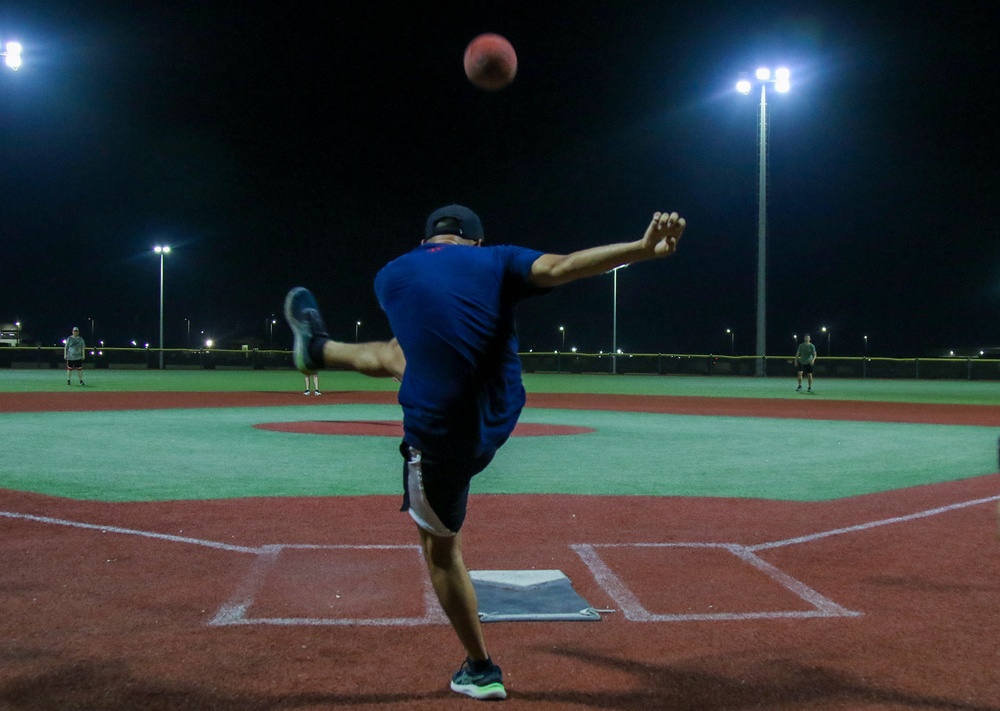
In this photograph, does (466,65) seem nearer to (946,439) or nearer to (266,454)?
(266,454)

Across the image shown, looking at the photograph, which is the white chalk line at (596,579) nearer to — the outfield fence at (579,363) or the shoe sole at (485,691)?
the shoe sole at (485,691)

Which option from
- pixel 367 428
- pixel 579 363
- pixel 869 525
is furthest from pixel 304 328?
pixel 579 363

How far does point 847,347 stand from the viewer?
12988cm

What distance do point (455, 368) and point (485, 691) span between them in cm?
133

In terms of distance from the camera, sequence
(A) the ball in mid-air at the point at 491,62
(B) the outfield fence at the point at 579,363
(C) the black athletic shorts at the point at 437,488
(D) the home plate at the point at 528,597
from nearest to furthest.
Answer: (C) the black athletic shorts at the point at 437,488 → (D) the home plate at the point at 528,597 → (A) the ball in mid-air at the point at 491,62 → (B) the outfield fence at the point at 579,363

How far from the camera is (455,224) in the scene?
3586mm

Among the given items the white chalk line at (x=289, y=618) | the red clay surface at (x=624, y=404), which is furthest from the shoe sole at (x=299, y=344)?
the red clay surface at (x=624, y=404)

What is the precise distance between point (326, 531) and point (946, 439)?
11490 mm

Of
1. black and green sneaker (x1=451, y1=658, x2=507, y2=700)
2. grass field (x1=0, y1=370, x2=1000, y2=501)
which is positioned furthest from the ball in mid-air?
grass field (x1=0, y1=370, x2=1000, y2=501)

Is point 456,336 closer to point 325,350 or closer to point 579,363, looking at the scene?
point 325,350

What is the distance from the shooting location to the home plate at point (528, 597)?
181 inches

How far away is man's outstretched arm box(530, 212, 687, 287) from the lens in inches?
117

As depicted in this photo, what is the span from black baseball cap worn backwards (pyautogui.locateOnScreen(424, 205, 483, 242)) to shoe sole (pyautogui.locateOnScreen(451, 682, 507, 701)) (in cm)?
183

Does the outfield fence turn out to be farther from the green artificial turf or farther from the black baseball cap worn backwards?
the black baseball cap worn backwards
